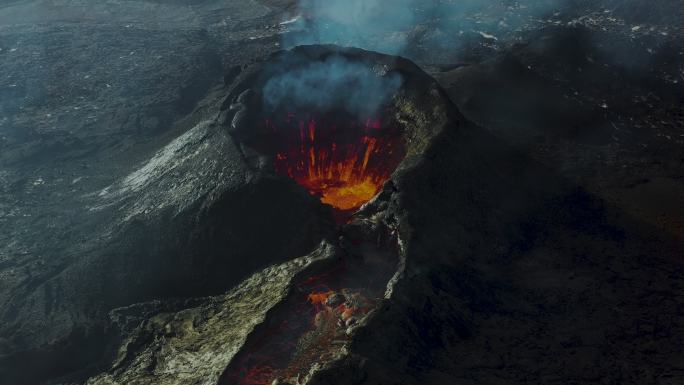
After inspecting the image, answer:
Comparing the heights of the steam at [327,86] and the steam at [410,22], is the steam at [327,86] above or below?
above

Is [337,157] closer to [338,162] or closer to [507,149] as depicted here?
[338,162]

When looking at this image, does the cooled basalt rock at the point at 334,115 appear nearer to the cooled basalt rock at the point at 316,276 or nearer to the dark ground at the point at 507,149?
the cooled basalt rock at the point at 316,276

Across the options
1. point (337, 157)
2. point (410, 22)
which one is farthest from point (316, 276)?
point (410, 22)

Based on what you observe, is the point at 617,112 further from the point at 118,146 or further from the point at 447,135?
the point at 118,146

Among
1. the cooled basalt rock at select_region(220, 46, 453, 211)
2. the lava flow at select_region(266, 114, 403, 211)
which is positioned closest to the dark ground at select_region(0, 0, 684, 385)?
the cooled basalt rock at select_region(220, 46, 453, 211)

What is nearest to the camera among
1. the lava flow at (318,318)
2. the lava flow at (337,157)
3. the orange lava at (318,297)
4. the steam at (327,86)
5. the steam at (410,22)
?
the lava flow at (318,318)

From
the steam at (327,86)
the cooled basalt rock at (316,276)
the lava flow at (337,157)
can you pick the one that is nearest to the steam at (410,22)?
the steam at (327,86)

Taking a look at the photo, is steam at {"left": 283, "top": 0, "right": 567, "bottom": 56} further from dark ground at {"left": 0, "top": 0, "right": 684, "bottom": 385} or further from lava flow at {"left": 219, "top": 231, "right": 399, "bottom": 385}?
lava flow at {"left": 219, "top": 231, "right": 399, "bottom": 385}

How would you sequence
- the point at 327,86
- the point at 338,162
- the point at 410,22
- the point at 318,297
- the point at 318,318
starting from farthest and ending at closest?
1. the point at 410,22
2. the point at 327,86
3. the point at 338,162
4. the point at 318,297
5. the point at 318,318
